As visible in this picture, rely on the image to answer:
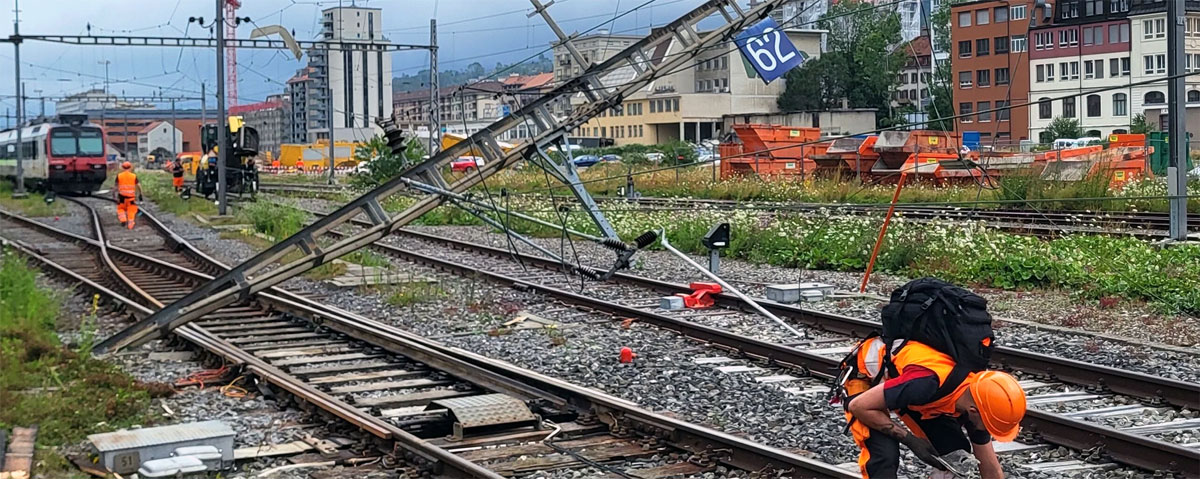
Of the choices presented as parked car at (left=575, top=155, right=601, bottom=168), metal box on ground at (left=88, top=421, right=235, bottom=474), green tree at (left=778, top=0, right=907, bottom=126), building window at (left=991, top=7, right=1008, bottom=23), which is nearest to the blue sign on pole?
metal box on ground at (left=88, top=421, right=235, bottom=474)

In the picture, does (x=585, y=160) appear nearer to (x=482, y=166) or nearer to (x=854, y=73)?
(x=854, y=73)

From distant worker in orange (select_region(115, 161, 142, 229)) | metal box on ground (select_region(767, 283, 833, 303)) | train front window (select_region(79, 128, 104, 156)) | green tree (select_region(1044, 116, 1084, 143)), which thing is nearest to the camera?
metal box on ground (select_region(767, 283, 833, 303))

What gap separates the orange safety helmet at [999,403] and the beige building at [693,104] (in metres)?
34.5

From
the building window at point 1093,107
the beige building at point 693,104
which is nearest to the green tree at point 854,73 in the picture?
the beige building at point 693,104

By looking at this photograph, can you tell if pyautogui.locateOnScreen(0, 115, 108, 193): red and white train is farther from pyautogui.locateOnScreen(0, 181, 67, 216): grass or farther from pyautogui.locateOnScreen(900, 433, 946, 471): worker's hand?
pyautogui.locateOnScreen(900, 433, 946, 471): worker's hand

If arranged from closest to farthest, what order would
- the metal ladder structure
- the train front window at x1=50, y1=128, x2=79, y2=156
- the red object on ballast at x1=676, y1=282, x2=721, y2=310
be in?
1. the metal ladder structure
2. the red object on ballast at x1=676, y1=282, x2=721, y2=310
3. the train front window at x1=50, y1=128, x2=79, y2=156

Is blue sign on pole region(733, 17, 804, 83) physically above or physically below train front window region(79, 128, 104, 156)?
below

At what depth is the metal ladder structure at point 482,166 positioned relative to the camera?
12.3 m

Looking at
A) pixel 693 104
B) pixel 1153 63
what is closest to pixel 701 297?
pixel 1153 63

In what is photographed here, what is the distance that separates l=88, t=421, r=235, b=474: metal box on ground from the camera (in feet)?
25.2

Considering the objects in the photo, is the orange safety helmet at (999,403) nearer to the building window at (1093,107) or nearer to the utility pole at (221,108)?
the utility pole at (221,108)

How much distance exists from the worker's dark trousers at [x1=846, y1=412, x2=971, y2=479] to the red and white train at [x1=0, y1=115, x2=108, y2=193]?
47332mm

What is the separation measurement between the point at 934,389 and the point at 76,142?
158 ft

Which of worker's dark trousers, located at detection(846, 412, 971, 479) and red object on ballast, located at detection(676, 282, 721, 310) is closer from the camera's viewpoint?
worker's dark trousers, located at detection(846, 412, 971, 479)
